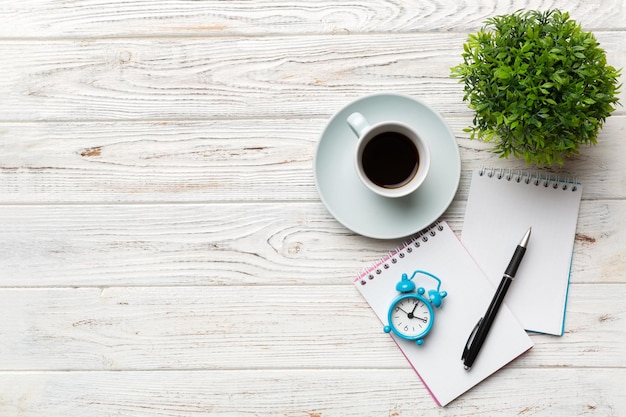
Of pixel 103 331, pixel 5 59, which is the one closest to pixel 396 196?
pixel 103 331

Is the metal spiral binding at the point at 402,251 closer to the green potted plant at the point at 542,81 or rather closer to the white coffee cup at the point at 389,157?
the white coffee cup at the point at 389,157

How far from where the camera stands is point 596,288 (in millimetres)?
959

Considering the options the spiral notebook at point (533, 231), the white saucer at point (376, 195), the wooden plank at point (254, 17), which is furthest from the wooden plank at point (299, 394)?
the wooden plank at point (254, 17)

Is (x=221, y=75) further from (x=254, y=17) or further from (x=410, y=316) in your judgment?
(x=410, y=316)

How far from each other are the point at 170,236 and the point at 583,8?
2.45 ft

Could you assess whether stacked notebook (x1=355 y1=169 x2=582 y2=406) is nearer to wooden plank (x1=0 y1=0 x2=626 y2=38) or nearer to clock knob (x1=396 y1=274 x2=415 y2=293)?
clock knob (x1=396 y1=274 x2=415 y2=293)

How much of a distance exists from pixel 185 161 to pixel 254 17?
0.26 meters

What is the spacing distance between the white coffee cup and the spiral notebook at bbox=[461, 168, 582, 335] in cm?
11

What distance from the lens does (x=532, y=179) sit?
37.7 inches

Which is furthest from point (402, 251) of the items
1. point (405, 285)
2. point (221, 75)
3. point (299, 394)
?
point (221, 75)

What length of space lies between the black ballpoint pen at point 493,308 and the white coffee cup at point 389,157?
0.65ft

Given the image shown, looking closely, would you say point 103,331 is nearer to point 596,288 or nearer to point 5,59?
point 5,59

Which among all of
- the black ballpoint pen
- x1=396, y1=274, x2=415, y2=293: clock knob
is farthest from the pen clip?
x1=396, y1=274, x2=415, y2=293: clock knob

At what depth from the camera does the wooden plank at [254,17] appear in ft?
3.18
